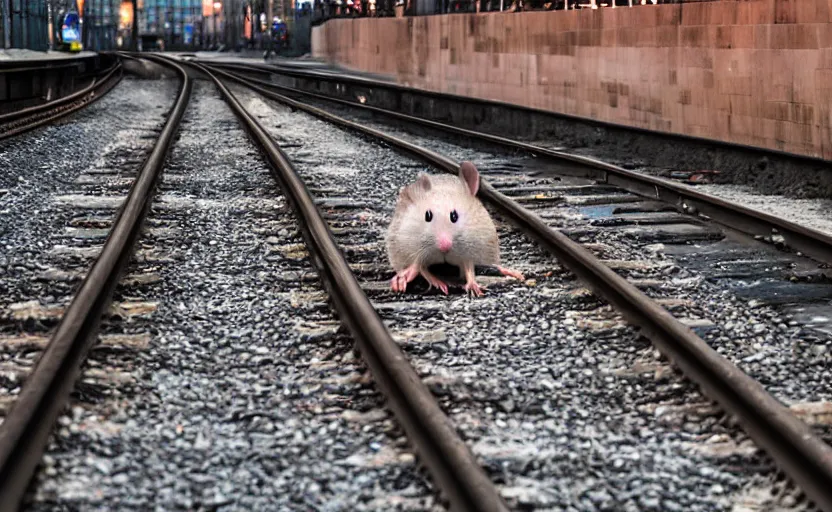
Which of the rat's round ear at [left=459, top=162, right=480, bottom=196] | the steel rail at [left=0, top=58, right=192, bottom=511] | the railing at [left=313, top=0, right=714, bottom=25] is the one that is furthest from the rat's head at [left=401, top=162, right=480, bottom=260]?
the railing at [left=313, top=0, right=714, bottom=25]

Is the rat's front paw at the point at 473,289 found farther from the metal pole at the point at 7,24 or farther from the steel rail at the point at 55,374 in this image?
the metal pole at the point at 7,24

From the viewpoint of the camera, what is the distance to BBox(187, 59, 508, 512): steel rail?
3.31 metres

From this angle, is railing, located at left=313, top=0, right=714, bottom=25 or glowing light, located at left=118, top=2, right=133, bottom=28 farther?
glowing light, located at left=118, top=2, right=133, bottom=28

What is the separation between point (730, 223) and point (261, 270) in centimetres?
364

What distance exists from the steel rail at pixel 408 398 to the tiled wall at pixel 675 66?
20.8 ft

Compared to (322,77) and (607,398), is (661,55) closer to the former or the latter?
(607,398)

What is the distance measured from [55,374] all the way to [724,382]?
2.48 metres

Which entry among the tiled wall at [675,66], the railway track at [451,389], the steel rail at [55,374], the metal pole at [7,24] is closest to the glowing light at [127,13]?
the metal pole at [7,24]

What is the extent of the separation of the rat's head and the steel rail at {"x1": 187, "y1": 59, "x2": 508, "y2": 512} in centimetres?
44

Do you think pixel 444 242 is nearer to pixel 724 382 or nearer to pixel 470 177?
pixel 470 177

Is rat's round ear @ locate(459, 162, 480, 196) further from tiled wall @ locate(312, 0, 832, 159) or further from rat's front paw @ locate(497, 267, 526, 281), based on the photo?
tiled wall @ locate(312, 0, 832, 159)

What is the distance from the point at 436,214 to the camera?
5906 mm

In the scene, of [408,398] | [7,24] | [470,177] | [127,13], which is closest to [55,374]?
[408,398]

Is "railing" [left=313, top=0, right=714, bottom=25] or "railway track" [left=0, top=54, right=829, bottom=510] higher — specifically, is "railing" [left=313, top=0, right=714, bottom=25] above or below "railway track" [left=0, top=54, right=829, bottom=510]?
above
